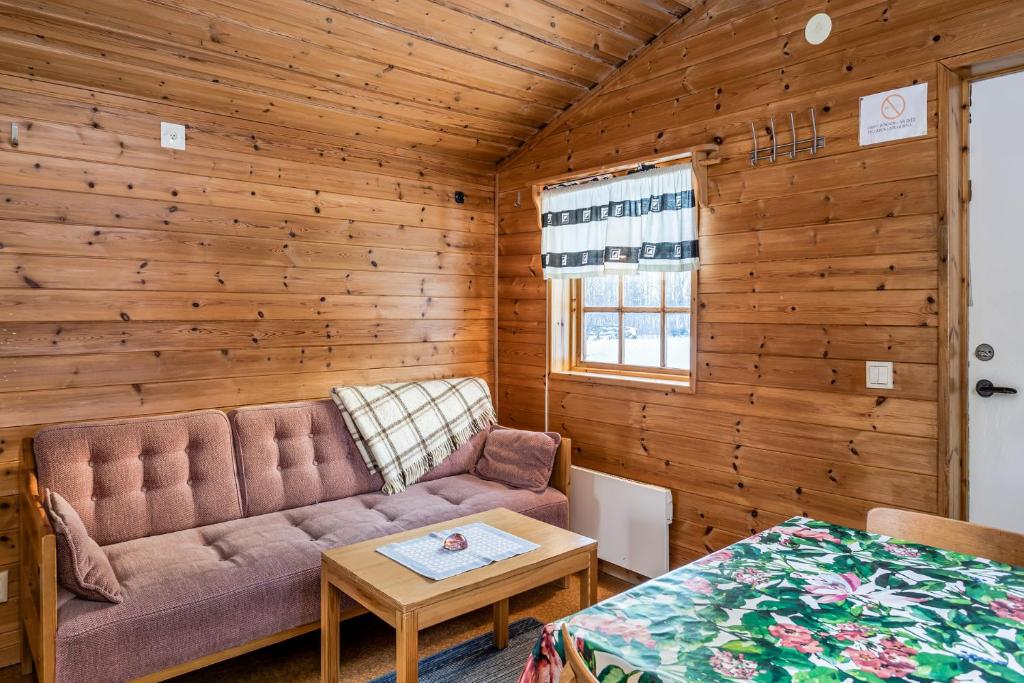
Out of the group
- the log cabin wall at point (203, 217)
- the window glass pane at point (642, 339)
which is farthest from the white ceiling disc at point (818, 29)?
the log cabin wall at point (203, 217)

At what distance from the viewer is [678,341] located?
124 inches

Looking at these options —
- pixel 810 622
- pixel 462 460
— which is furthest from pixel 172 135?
pixel 810 622

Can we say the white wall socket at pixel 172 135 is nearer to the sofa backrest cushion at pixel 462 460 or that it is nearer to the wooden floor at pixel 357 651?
the sofa backrest cushion at pixel 462 460

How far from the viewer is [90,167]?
265cm

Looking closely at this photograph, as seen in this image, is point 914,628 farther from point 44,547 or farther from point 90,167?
point 90,167

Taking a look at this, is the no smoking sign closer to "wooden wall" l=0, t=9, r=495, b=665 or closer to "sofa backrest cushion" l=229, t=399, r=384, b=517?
"wooden wall" l=0, t=9, r=495, b=665

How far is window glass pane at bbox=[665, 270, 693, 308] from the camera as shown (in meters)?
3.08

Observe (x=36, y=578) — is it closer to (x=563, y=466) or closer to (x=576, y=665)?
(x=576, y=665)

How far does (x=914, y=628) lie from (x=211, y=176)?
9.81 feet

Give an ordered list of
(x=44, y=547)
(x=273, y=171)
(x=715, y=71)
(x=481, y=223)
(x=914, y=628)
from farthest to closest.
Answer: (x=481, y=223)
(x=273, y=171)
(x=715, y=71)
(x=44, y=547)
(x=914, y=628)

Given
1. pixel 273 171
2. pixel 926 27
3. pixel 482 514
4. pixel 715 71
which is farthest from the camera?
pixel 273 171

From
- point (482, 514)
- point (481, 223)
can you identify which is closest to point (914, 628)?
point (482, 514)

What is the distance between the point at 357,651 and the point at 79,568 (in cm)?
104

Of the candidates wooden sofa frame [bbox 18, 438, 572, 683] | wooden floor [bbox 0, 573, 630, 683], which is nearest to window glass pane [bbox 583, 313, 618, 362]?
wooden floor [bbox 0, 573, 630, 683]
